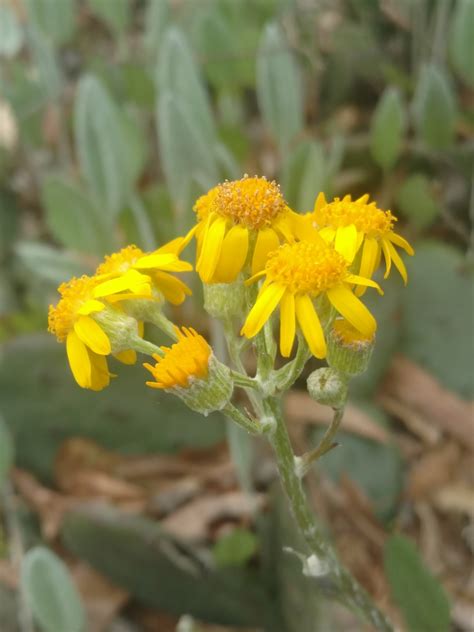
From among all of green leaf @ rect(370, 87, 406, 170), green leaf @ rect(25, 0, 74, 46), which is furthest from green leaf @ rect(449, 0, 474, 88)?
green leaf @ rect(25, 0, 74, 46)

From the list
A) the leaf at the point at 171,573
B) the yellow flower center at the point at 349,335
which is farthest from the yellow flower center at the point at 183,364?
the leaf at the point at 171,573

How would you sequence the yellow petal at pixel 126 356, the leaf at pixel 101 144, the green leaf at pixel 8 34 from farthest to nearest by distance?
Result: the green leaf at pixel 8 34
the leaf at pixel 101 144
the yellow petal at pixel 126 356

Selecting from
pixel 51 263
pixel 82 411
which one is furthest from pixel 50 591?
pixel 51 263

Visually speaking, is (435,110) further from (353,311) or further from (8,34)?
(353,311)

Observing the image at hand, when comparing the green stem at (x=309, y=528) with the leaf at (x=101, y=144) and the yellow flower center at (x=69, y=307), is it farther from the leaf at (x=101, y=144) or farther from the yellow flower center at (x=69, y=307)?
the leaf at (x=101, y=144)

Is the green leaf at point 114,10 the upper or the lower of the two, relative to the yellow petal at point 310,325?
lower

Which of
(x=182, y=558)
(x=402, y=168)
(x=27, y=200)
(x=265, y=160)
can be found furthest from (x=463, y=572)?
(x=27, y=200)
